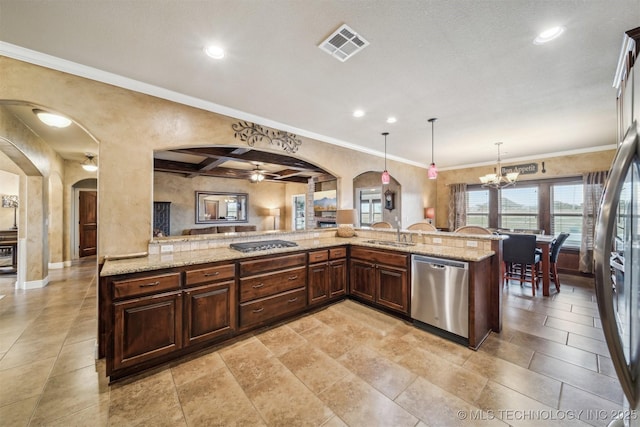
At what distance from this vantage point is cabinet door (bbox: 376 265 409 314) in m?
2.97

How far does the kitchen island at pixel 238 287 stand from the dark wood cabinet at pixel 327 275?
1cm

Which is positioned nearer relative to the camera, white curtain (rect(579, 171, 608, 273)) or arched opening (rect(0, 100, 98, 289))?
arched opening (rect(0, 100, 98, 289))

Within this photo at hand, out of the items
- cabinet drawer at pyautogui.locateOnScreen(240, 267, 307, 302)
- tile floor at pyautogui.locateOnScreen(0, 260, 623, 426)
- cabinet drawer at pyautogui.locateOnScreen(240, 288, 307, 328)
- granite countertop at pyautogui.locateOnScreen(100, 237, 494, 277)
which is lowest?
tile floor at pyautogui.locateOnScreen(0, 260, 623, 426)

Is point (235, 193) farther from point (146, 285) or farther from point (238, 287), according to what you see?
point (146, 285)

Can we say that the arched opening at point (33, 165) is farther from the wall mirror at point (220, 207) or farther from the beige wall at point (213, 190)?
the wall mirror at point (220, 207)

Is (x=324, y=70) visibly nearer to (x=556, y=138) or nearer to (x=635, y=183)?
(x=635, y=183)

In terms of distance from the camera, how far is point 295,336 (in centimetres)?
265

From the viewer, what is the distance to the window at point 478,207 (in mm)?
6695

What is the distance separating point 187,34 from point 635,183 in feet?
8.90

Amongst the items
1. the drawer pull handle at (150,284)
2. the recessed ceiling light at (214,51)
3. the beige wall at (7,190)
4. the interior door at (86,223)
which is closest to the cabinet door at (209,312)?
the drawer pull handle at (150,284)

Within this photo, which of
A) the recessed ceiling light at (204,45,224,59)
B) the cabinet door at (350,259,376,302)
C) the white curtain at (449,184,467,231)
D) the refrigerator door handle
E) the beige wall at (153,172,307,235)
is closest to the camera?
the refrigerator door handle

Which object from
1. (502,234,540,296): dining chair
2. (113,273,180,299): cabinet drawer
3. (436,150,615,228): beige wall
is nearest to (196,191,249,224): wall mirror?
(113,273,180,299): cabinet drawer

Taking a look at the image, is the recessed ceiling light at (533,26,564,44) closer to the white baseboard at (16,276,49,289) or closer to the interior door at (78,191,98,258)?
the white baseboard at (16,276,49,289)

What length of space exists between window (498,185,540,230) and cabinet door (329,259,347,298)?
5.26 meters
